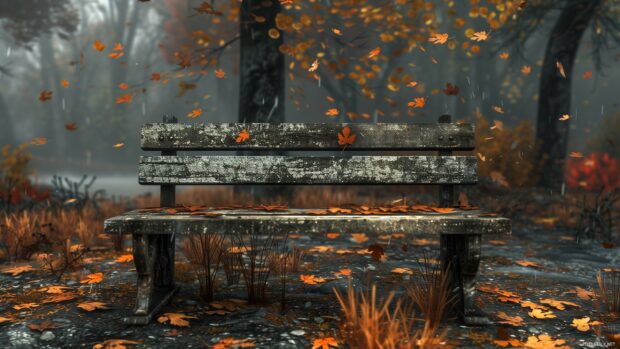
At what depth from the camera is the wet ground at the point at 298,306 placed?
2742mm

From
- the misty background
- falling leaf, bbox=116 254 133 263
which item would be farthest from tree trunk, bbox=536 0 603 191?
falling leaf, bbox=116 254 133 263

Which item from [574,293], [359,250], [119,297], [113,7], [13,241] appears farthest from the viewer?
[113,7]

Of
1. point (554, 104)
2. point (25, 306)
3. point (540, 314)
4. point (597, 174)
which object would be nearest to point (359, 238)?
point (540, 314)

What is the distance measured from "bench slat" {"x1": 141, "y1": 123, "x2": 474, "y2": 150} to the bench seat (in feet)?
2.43

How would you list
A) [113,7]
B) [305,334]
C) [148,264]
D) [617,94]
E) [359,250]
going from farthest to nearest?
[617,94], [113,7], [359,250], [148,264], [305,334]

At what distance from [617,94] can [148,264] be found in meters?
34.4

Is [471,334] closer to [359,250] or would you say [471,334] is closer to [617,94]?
[359,250]

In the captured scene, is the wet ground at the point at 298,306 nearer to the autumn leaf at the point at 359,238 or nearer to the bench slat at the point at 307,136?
the autumn leaf at the point at 359,238

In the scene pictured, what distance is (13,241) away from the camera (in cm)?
465

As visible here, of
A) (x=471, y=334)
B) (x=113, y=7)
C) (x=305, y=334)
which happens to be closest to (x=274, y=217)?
(x=305, y=334)

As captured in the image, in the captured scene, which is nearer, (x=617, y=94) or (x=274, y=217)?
(x=274, y=217)

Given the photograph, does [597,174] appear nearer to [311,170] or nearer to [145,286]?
[311,170]

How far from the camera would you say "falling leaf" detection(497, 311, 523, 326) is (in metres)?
3.03

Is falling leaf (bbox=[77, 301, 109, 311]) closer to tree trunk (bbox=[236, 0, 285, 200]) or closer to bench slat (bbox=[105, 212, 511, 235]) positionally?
bench slat (bbox=[105, 212, 511, 235])
